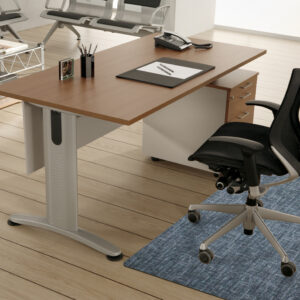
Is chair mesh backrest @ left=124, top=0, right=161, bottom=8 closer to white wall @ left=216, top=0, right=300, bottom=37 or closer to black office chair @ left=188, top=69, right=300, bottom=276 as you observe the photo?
white wall @ left=216, top=0, right=300, bottom=37

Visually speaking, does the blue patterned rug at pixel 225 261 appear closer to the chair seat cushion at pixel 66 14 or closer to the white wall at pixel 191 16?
the chair seat cushion at pixel 66 14

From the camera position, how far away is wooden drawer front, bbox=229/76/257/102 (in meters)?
3.87

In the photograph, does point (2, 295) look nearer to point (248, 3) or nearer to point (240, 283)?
point (240, 283)

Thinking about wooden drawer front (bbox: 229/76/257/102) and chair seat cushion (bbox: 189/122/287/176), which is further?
wooden drawer front (bbox: 229/76/257/102)

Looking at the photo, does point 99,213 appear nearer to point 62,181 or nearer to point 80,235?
point 80,235

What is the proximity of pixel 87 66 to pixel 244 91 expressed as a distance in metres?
1.14

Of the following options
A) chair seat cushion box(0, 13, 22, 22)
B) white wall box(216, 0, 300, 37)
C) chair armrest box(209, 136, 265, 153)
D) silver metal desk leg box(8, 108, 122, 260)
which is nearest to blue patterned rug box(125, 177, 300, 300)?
silver metal desk leg box(8, 108, 122, 260)

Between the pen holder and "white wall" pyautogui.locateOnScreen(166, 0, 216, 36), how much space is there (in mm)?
4383

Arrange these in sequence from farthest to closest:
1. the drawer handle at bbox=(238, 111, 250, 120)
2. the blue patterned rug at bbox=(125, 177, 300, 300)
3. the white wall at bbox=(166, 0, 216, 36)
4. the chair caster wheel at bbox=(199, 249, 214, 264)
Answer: the white wall at bbox=(166, 0, 216, 36)
the drawer handle at bbox=(238, 111, 250, 120)
the chair caster wheel at bbox=(199, 249, 214, 264)
the blue patterned rug at bbox=(125, 177, 300, 300)

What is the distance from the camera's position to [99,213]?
12.0 ft

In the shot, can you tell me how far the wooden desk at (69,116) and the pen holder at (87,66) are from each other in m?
0.05

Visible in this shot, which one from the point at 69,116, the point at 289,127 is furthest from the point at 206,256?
the point at 69,116

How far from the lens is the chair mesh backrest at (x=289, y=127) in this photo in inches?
111

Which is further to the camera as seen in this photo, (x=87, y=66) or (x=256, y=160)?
(x=87, y=66)
